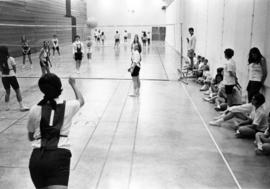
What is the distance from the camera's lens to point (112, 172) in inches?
209

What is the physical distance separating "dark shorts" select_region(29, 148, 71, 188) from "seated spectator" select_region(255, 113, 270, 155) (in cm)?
423

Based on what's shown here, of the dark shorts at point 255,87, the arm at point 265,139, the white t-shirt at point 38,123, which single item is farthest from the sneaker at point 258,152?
the white t-shirt at point 38,123

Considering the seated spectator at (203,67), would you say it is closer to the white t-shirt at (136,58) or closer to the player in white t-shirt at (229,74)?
the white t-shirt at (136,58)

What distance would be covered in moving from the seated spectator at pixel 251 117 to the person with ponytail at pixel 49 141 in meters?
4.79

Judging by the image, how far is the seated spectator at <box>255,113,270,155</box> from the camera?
5957 mm

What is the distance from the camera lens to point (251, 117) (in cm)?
720

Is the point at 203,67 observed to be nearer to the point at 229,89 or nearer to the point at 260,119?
the point at 229,89

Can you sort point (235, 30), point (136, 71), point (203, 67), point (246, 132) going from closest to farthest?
point (246, 132) → point (235, 30) → point (136, 71) → point (203, 67)

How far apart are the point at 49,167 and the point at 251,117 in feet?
17.8

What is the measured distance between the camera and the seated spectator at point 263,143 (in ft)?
19.5

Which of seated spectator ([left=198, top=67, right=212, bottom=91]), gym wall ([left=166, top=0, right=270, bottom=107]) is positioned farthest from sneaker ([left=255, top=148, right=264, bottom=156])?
seated spectator ([left=198, top=67, right=212, bottom=91])

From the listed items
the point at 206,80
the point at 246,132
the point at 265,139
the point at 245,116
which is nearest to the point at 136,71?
the point at 206,80

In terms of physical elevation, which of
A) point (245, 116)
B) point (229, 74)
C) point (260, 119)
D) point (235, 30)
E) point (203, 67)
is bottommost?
point (245, 116)

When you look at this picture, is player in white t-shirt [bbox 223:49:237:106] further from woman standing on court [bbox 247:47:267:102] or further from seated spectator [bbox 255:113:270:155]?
seated spectator [bbox 255:113:270:155]
